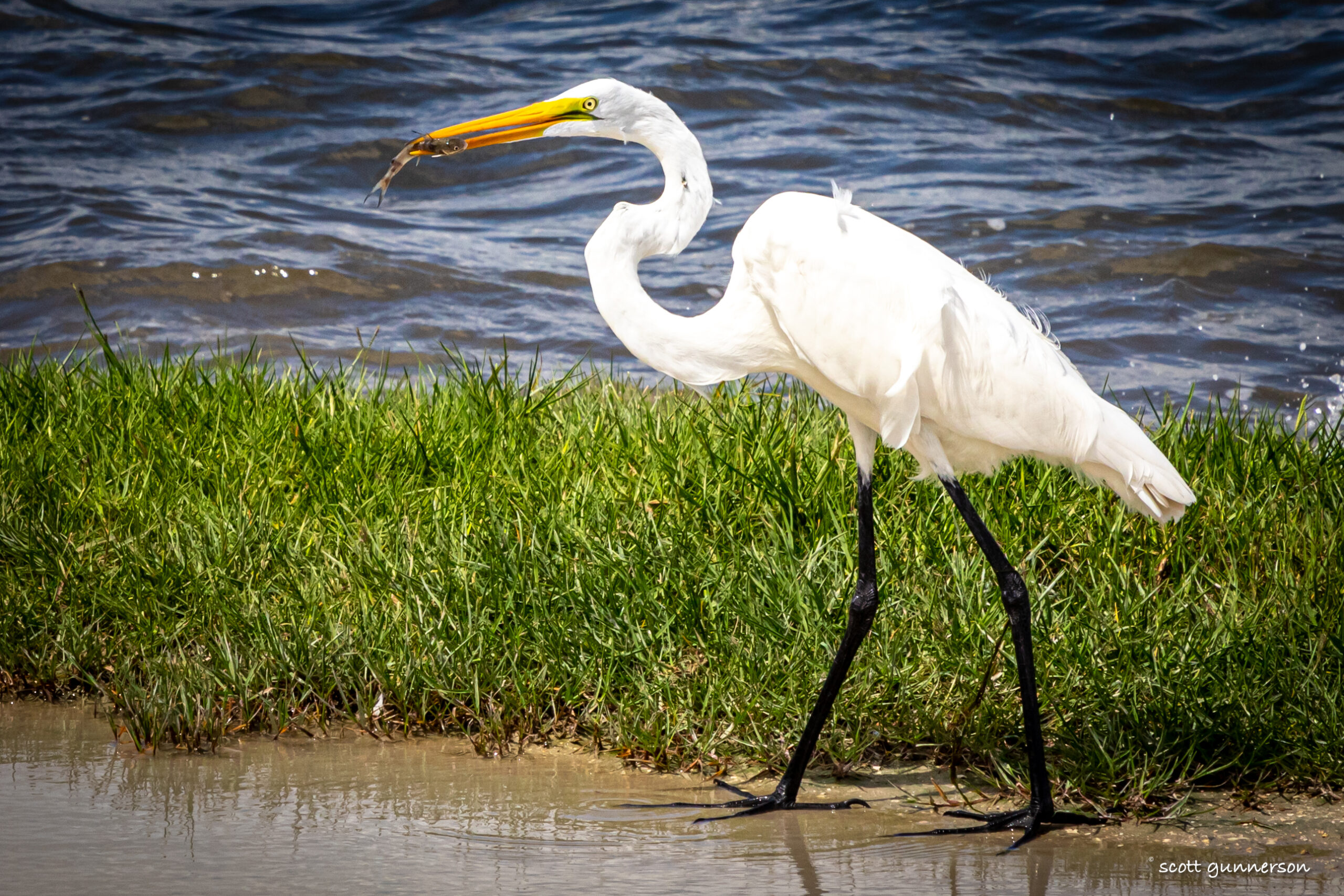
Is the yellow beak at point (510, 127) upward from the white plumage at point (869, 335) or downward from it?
upward

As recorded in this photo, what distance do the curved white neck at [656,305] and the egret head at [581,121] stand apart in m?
0.18

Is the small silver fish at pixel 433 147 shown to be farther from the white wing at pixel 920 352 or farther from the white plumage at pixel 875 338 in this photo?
the white wing at pixel 920 352

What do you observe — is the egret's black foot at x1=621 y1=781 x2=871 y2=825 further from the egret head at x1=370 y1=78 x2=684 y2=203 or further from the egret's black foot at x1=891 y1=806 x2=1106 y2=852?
the egret head at x1=370 y1=78 x2=684 y2=203

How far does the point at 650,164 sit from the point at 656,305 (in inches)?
301

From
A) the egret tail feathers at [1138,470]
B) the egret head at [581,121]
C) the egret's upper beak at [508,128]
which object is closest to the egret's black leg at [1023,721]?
the egret tail feathers at [1138,470]

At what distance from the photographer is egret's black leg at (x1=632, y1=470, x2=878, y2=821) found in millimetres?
2668

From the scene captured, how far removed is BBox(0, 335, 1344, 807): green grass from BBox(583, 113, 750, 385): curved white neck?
55cm

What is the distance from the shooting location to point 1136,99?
1196 centimetres

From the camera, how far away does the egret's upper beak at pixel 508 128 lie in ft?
10.2

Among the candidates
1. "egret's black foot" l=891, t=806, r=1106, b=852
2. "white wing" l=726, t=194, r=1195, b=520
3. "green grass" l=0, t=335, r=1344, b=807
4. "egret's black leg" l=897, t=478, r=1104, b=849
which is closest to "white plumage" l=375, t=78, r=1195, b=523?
"white wing" l=726, t=194, r=1195, b=520

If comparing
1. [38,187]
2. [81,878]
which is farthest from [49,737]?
[38,187]

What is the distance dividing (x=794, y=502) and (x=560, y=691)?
94 centimetres

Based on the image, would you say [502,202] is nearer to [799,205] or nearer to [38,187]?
[38,187]

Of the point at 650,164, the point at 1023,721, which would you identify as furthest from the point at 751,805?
the point at 650,164
